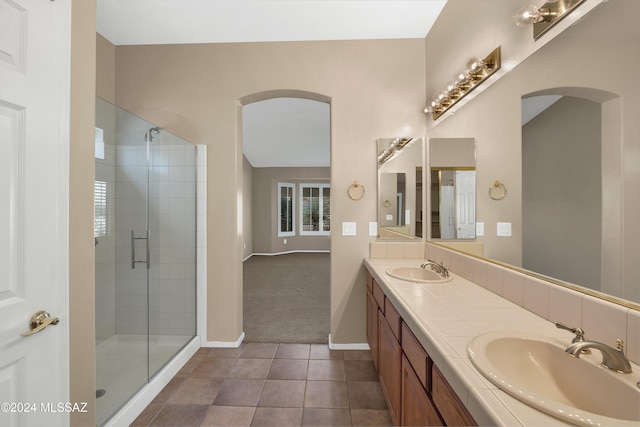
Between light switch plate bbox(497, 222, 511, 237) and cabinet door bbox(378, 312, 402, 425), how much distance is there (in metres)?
0.80

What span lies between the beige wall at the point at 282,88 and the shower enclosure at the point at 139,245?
0.28 meters

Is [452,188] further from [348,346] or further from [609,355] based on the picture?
[348,346]

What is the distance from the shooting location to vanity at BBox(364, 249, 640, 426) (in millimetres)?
661

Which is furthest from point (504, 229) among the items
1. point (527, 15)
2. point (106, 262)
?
point (106, 262)

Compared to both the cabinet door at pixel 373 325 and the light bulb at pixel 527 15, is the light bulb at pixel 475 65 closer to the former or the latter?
the light bulb at pixel 527 15

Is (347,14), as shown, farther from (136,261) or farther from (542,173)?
(136,261)

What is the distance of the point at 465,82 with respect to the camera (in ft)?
6.16

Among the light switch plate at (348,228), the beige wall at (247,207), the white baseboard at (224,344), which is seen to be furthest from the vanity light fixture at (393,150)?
the beige wall at (247,207)

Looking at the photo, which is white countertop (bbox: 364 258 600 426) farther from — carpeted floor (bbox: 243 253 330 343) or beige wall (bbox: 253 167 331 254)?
beige wall (bbox: 253 167 331 254)

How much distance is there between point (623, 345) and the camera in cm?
79

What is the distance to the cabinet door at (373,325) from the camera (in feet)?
6.54

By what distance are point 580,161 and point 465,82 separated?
4.01 feet

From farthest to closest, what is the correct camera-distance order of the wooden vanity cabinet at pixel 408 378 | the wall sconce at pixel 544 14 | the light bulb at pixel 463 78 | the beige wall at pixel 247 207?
the beige wall at pixel 247 207 → the light bulb at pixel 463 78 → the wall sconce at pixel 544 14 → the wooden vanity cabinet at pixel 408 378

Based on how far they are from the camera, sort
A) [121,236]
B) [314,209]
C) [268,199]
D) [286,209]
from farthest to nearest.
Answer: [314,209] < [286,209] < [268,199] < [121,236]
